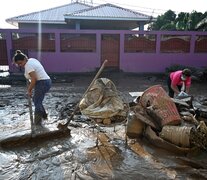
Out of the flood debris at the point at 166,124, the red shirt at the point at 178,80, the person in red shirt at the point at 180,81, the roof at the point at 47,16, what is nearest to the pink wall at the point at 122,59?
the roof at the point at 47,16

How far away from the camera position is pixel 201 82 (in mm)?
12336

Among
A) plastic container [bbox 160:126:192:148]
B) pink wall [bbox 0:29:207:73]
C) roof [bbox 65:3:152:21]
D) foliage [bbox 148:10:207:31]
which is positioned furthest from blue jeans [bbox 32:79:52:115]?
foliage [bbox 148:10:207:31]

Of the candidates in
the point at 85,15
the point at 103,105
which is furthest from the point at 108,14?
the point at 103,105

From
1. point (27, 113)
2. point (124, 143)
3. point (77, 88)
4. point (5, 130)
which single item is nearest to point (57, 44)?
point (77, 88)

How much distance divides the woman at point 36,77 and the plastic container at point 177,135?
271 centimetres

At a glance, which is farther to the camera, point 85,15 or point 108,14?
point 108,14

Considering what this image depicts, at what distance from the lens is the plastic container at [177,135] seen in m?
4.15

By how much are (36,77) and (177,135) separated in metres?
3.07

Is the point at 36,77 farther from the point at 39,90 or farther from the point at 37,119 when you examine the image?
the point at 37,119

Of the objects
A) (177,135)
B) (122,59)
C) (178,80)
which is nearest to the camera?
(177,135)

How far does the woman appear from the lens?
503cm

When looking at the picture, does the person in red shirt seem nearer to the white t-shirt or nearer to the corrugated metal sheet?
the white t-shirt

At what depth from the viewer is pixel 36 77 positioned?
5.25 metres

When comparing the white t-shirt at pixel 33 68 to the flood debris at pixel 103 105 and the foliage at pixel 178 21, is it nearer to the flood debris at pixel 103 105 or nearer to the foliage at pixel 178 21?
the flood debris at pixel 103 105
